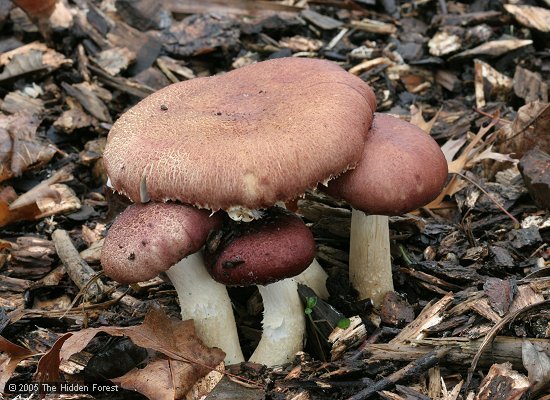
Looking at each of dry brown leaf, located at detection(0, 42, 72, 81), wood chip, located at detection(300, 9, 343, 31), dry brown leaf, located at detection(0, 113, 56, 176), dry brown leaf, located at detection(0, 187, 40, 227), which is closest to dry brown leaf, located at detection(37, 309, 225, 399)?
dry brown leaf, located at detection(0, 187, 40, 227)

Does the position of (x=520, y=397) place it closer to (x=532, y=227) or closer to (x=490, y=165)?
(x=532, y=227)

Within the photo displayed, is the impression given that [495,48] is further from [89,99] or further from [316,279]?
[89,99]

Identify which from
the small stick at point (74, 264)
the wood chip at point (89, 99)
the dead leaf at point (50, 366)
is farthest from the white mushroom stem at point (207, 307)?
the wood chip at point (89, 99)

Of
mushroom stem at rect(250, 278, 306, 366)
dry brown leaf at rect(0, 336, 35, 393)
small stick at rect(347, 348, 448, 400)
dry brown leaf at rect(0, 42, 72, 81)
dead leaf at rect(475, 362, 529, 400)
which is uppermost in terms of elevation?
dry brown leaf at rect(0, 42, 72, 81)

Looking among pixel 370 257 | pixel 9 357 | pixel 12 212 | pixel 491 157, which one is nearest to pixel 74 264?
pixel 12 212

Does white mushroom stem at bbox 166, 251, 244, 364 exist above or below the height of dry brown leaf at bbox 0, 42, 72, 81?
below

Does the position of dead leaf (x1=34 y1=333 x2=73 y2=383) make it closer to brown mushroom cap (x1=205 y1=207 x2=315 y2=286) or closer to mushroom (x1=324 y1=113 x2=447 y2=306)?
brown mushroom cap (x1=205 y1=207 x2=315 y2=286)

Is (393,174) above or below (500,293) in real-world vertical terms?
above
